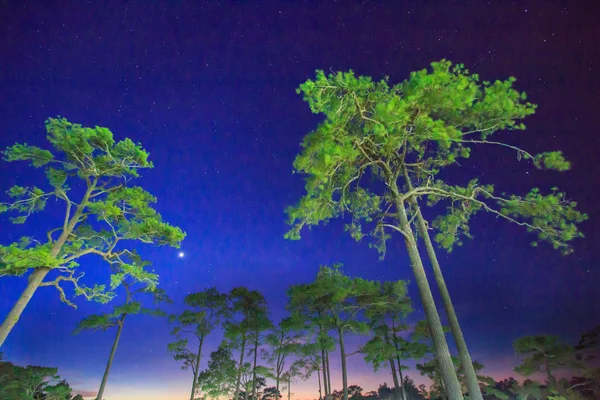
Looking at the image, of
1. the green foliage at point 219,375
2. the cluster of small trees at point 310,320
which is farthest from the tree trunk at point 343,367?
the green foliage at point 219,375

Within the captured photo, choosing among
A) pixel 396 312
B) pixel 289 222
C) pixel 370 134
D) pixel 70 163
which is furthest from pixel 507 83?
pixel 396 312

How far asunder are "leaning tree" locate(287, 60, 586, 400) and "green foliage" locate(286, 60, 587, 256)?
3 cm

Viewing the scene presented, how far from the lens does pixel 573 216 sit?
7.84m

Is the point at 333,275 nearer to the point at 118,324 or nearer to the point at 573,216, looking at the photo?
the point at 118,324

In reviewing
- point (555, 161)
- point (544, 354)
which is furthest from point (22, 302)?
point (544, 354)

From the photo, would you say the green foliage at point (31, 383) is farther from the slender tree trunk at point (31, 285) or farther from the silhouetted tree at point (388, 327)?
the silhouetted tree at point (388, 327)

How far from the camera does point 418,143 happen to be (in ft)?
31.4

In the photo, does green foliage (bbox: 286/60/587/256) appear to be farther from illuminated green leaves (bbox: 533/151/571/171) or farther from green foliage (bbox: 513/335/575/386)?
green foliage (bbox: 513/335/575/386)

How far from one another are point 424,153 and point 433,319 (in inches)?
223

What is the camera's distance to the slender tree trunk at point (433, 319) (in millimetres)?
6730

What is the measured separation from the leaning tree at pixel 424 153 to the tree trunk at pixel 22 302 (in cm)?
960

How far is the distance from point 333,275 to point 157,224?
1448 centimetres

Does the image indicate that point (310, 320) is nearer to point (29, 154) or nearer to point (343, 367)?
point (343, 367)

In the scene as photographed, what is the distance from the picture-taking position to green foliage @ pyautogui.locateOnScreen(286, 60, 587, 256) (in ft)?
25.8
